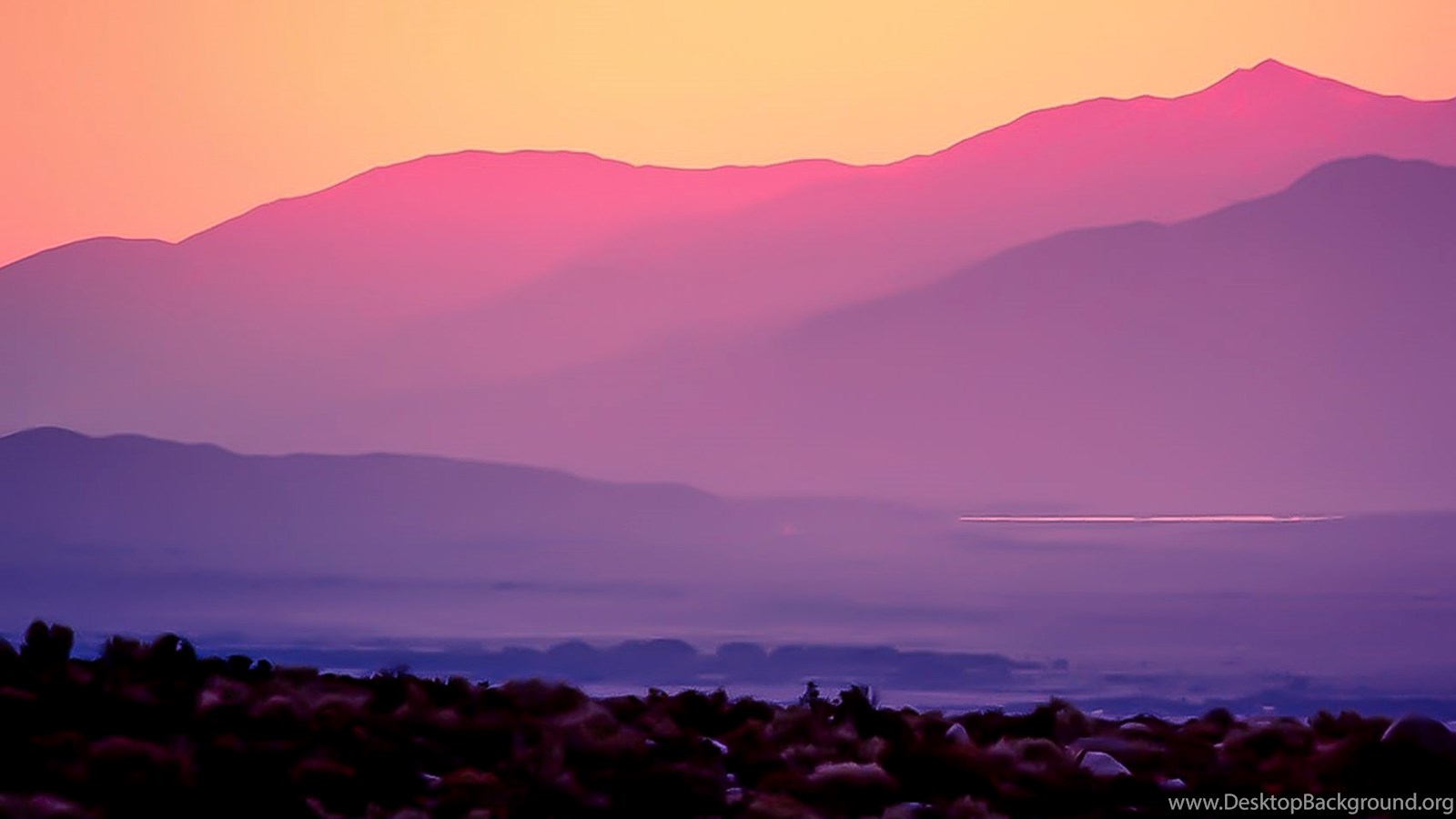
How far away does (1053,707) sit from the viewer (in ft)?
36.1

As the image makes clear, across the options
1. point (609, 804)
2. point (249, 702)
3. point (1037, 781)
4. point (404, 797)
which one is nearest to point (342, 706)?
point (249, 702)

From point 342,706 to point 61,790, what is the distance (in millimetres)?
2559

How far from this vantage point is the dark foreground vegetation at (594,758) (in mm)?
7059

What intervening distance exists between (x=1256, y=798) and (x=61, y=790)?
5.03 metres

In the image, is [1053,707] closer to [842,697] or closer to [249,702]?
[842,697]

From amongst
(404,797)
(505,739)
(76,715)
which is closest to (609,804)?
(404,797)

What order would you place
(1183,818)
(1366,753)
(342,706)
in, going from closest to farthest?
(1183,818) < (1366,753) < (342,706)

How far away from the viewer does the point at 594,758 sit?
790 centimetres

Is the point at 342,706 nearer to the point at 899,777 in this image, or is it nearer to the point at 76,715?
the point at 76,715

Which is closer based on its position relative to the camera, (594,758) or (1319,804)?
(1319,804)

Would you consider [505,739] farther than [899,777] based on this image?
Yes

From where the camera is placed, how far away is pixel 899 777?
25.8 ft

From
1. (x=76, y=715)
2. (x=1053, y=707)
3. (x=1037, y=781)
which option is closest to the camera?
(x=1037, y=781)

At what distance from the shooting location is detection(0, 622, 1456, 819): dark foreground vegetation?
7.06 metres
